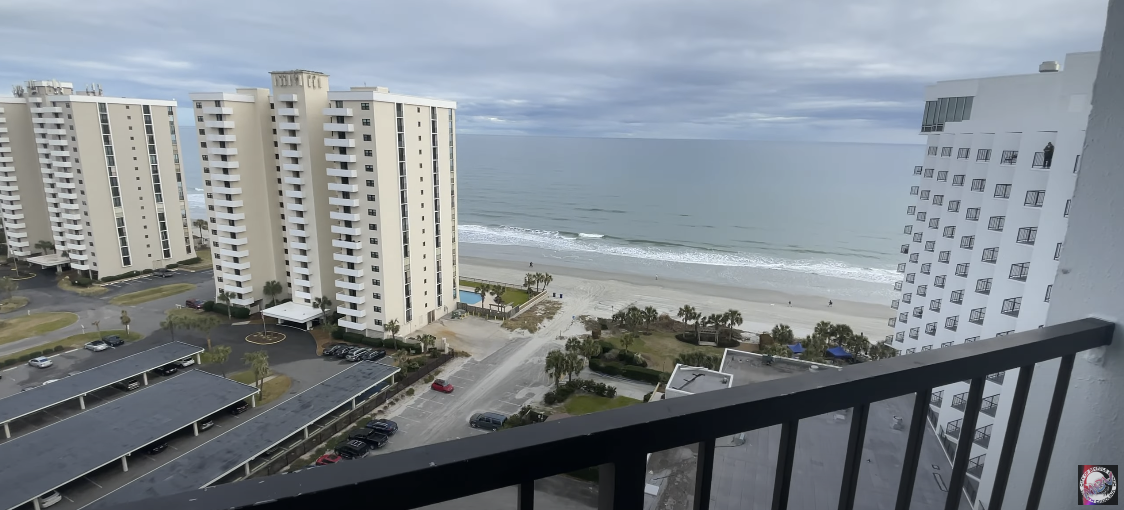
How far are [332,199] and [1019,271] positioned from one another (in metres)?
23.0

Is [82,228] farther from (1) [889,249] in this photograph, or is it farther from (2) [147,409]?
(1) [889,249]

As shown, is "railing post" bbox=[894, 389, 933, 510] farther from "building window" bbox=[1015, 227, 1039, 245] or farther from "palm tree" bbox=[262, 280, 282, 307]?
"palm tree" bbox=[262, 280, 282, 307]

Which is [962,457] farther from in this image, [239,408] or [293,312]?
[293,312]

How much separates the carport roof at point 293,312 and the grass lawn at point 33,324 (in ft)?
30.2

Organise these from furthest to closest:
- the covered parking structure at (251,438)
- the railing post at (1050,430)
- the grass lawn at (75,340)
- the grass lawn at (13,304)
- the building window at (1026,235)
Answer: the grass lawn at (13,304)
the grass lawn at (75,340)
the building window at (1026,235)
the covered parking structure at (251,438)
the railing post at (1050,430)

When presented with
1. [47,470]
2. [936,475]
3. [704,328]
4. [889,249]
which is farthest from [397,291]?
[889,249]

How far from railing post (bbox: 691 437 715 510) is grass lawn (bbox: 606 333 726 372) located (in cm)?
2110

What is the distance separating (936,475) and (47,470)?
18.6 metres

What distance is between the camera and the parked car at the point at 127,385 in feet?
60.6

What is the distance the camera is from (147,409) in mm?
15469

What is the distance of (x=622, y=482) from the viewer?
129 centimetres

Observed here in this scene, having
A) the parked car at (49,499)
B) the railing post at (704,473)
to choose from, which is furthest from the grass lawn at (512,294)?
the railing post at (704,473)

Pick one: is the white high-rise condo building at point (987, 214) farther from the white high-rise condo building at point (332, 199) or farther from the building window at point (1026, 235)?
the white high-rise condo building at point (332, 199)

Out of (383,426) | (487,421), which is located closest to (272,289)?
(383,426)
